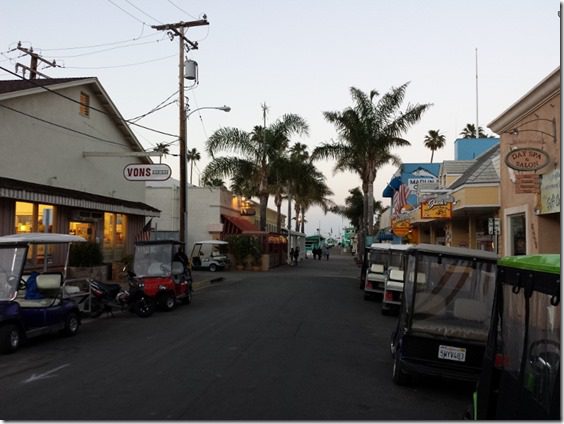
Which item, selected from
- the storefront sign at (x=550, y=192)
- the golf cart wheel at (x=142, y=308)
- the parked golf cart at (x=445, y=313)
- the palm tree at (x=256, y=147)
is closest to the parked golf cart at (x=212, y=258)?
the palm tree at (x=256, y=147)

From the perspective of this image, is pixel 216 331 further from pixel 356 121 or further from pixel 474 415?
pixel 356 121

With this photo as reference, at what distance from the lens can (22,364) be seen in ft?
31.5

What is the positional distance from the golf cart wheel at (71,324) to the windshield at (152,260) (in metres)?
4.88

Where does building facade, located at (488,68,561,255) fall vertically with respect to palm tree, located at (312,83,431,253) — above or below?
below

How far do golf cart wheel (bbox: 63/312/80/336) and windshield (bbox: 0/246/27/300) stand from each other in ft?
5.47

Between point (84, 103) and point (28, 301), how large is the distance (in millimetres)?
14839

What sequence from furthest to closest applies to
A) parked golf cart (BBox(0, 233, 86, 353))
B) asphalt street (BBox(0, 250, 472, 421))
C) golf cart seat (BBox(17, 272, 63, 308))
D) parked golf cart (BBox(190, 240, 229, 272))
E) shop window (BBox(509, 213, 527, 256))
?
parked golf cart (BBox(190, 240, 229, 272))
shop window (BBox(509, 213, 527, 256))
golf cart seat (BBox(17, 272, 63, 308))
parked golf cart (BBox(0, 233, 86, 353))
asphalt street (BBox(0, 250, 472, 421))

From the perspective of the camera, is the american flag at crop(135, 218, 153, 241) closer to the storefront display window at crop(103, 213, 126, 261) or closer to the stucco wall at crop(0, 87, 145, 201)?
the storefront display window at crop(103, 213, 126, 261)

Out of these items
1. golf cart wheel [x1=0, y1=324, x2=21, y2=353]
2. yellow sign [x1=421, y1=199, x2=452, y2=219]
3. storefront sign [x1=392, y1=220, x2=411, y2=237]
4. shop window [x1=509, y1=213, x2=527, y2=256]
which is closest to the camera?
golf cart wheel [x1=0, y1=324, x2=21, y2=353]

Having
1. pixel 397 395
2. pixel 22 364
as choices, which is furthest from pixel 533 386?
pixel 22 364

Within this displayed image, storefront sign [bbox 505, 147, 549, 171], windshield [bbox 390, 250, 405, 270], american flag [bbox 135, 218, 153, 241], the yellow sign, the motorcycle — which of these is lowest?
the motorcycle

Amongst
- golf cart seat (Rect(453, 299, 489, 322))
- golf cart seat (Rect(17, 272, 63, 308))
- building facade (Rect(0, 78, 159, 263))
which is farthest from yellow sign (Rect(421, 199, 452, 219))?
golf cart seat (Rect(17, 272, 63, 308))

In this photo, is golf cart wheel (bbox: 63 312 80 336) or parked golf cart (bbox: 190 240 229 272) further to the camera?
parked golf cart (bbox: 190 240 229 272)

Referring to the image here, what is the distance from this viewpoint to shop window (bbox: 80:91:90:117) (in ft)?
81.4
